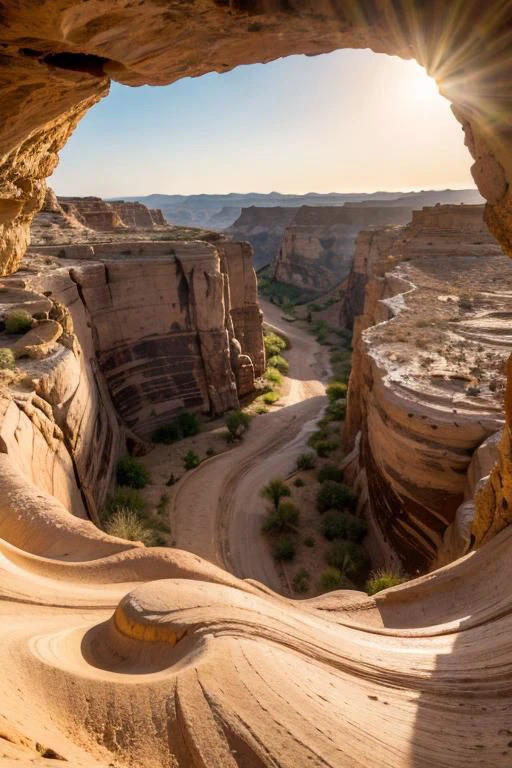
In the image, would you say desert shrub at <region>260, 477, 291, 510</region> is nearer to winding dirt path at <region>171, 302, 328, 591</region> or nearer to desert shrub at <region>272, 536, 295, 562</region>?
winding dirt path at <region>171, 302, 328, 591</region>

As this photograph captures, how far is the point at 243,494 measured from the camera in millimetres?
14984

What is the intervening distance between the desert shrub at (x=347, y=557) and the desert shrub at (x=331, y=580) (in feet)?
1.13

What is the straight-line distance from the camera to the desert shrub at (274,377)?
89.4ft

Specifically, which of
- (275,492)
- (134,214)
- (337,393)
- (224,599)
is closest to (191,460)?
(275,492)

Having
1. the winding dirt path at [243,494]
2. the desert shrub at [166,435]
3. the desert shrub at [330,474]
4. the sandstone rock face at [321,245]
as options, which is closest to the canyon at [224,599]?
the winding dirt path at [243,494]

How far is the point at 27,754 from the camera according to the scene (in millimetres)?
2193

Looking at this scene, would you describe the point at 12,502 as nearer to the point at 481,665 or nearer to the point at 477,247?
the point at 481,665

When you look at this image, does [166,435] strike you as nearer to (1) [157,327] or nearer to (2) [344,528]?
(1) [157,327]

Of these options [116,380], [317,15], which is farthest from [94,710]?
[116,380]

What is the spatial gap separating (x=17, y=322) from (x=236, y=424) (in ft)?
33.9

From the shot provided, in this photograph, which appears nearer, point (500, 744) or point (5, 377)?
point (500, 744)

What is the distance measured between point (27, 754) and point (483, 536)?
6.25m

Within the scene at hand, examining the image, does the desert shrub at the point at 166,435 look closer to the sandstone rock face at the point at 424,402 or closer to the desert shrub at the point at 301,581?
the sandstone rock face at the point at 424,402

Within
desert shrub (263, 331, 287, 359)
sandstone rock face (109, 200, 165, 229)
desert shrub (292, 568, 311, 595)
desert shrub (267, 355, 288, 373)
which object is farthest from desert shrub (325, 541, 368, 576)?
sandstone rock face (109, 200, 165, 229)
